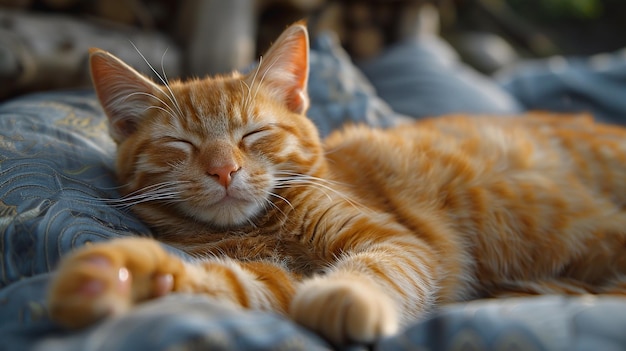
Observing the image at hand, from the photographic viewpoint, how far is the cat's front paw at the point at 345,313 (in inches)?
36.6

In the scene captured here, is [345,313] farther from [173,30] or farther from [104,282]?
[173,30]

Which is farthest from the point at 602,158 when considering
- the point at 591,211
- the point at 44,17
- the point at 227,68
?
the point at 44,17

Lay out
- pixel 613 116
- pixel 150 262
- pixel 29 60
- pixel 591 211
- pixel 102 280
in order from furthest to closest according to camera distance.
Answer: pixel 613 116 < pixel 29 60 < pixel 591 211 < pixel 150 262 < pixel 102 280

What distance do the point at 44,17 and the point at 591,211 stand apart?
2443 mm

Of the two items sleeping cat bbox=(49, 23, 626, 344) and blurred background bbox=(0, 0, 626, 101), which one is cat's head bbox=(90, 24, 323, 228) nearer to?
sleeping cat bbox=(49, 23, 626, 344)

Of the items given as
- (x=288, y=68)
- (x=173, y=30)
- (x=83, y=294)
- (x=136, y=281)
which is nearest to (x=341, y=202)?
(x=288, y=68)

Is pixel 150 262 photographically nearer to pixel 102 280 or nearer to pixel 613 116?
pixel 102 280

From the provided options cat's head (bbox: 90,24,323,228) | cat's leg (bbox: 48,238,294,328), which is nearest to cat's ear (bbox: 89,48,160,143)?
cat's head (bbox: 90,24,323,228)

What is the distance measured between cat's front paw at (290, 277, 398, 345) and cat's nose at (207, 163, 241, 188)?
0.41m

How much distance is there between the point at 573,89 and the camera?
330cm

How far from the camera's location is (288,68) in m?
1.65

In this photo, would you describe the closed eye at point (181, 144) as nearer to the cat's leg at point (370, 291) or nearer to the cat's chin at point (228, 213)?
the cat's chin at point (228, 213)

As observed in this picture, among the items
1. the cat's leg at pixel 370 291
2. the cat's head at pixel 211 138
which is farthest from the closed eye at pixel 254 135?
the cat's leg at pixel 370 291

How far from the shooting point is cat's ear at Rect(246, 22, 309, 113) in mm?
1571
